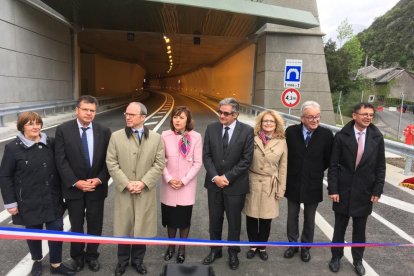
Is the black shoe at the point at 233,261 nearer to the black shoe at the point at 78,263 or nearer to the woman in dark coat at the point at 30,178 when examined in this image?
the black shoe at the point at 78,263

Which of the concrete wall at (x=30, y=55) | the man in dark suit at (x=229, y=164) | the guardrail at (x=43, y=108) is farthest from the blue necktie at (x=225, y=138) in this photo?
the concrete wall at (x=30, y=55)

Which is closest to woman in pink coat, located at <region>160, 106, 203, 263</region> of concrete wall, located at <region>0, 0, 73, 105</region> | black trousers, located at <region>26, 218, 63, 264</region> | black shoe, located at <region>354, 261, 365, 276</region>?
black trousers, located at <region>26, 218, 63, 264</region>

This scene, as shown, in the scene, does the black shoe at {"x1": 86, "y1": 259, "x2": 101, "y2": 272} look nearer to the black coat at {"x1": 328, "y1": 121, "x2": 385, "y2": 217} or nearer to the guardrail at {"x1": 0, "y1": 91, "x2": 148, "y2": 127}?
the black coat at {"x1": 328, "y1": 121, "x2": 385, "y2": 217}

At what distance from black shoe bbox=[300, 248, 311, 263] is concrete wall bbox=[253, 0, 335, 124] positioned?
55.7 ft

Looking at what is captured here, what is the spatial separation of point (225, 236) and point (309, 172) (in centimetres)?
149

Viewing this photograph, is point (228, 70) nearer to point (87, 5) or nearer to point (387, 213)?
point (87, 5)

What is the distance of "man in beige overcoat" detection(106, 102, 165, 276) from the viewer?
3830 mm

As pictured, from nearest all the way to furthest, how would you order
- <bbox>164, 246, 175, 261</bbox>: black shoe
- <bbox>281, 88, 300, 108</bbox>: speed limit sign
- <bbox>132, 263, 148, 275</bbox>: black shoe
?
1. <bbox>132, 263, 148, 275</bbox>: black shoe
2. <bbox>164, 246, 175, 261</bbox>: black shoe
3. <bbox>281, 88, 300, 108</bbox>: speed limit sign

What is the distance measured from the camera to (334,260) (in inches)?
163

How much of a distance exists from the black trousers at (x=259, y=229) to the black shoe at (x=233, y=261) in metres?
0.41

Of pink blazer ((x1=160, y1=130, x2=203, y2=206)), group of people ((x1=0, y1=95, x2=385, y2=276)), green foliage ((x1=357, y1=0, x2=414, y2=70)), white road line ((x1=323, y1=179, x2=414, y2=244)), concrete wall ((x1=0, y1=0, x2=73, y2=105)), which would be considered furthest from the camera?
green foliage ((x1=357, y1=0, x2=414, y2=70))

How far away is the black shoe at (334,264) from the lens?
4.05 meters

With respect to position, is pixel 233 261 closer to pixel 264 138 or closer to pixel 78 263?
pixel 264 138

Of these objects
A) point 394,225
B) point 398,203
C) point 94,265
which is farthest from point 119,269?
point 398,203
